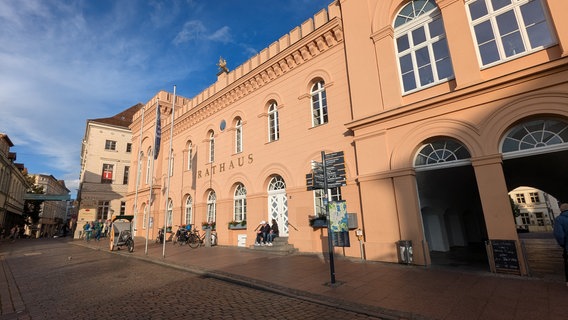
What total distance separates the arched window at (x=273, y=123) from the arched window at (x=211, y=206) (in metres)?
6.39

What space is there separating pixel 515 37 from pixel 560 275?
249 inches

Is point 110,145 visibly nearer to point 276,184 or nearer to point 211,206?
point 211,206

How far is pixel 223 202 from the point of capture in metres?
16.7

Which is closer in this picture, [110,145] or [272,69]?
[272,69]

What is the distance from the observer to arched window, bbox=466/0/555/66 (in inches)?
291

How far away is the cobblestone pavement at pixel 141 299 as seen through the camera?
503 centimetres

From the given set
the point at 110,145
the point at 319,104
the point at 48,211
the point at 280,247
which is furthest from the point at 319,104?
the point at 48,211

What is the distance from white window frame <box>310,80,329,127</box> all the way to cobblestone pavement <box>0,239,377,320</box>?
7892 millimetres

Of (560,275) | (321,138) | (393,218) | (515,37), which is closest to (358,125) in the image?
(321,138)

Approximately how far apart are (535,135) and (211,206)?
1659 cm

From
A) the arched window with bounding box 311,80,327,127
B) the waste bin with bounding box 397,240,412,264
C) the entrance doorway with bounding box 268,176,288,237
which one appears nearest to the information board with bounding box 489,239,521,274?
the waste bin with bounding box 397,240,412,264

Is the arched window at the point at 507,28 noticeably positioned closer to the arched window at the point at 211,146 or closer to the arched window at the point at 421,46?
the arched window at the point at 421,46

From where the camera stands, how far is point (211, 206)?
60.4ft

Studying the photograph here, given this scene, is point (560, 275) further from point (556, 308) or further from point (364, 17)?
point (364, 17)
